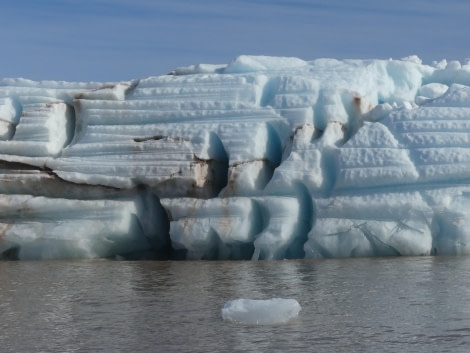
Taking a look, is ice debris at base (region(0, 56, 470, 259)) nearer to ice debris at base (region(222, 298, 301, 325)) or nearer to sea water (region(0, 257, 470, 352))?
sea water (region(0, 257, 470, 352))

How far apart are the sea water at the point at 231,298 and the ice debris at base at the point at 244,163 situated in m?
0.59

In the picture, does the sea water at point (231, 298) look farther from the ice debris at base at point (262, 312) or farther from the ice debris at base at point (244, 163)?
the ice debris at base at point (244, 163)

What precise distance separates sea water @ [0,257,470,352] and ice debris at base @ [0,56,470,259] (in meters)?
0.59

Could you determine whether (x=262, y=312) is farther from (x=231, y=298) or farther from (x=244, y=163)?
(x=244, y=163)

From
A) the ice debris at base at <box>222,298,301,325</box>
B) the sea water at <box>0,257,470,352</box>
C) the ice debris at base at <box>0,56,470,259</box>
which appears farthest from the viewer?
the ice debris at base at <box>0,56,470,259</box>

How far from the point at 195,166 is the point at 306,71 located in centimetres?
232

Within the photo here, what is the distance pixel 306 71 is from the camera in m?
13.6

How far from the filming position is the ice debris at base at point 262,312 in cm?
693

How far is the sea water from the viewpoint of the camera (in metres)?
6.36

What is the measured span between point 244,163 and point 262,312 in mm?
5506

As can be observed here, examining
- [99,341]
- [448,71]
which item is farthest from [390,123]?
[99,341]

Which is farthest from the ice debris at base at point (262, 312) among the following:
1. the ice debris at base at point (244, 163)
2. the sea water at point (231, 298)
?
the ice debris at base at point (244, 163)

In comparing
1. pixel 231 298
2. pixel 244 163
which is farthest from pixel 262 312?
pixel 244 163

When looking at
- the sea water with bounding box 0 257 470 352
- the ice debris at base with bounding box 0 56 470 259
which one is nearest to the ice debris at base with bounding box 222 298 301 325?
the sea water with bounding box 0 257 470 352
